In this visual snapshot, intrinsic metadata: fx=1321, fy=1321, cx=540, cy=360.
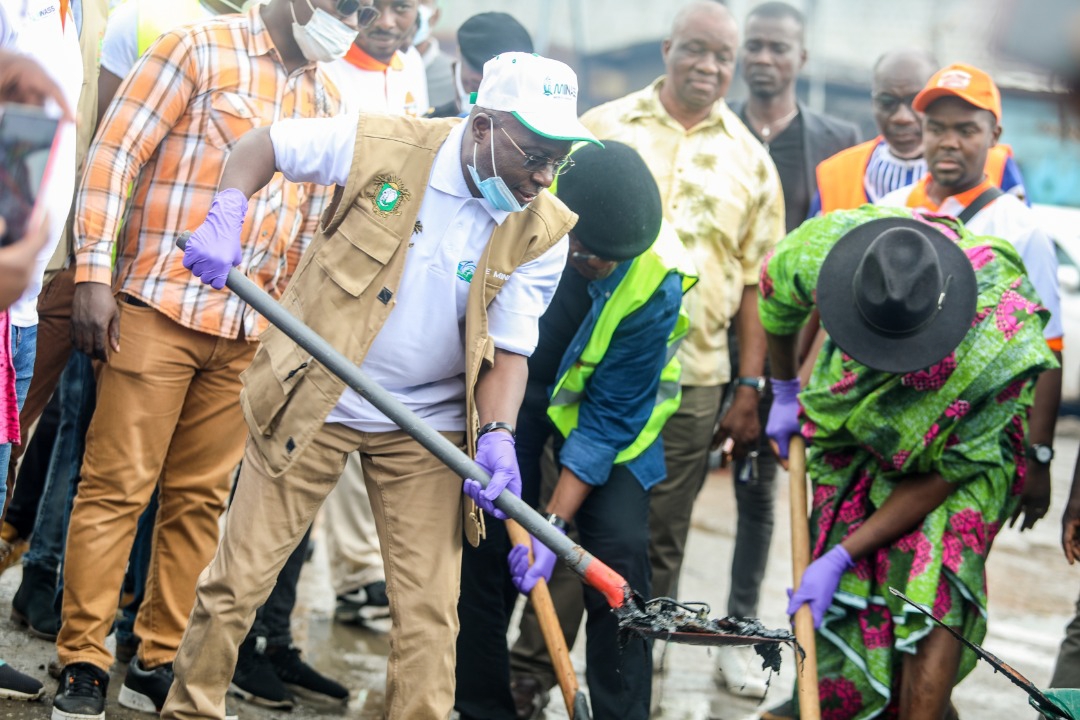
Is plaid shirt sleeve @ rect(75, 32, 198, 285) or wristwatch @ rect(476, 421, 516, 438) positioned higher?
plaid shirt sleeve @ rect(75, 32, 198, 285)

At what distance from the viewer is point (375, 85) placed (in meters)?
4.79

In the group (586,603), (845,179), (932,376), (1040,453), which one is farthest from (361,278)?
(845,179)

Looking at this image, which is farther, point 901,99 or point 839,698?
point 901,99

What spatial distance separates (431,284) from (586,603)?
48.3 inches

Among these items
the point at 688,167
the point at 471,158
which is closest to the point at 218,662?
the point at 471,158

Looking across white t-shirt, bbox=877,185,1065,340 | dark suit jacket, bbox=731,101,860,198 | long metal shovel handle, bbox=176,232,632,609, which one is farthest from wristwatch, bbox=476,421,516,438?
dark suit jacket, bbox=731,101,860,198

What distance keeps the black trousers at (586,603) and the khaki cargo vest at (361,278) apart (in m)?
0.78

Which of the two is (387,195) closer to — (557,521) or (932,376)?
(557,521)

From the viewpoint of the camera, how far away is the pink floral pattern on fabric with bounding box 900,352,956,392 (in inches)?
156

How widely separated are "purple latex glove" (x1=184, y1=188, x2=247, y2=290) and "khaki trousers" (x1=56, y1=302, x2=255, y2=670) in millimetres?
660

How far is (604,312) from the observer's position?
404 cm

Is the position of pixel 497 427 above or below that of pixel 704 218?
below

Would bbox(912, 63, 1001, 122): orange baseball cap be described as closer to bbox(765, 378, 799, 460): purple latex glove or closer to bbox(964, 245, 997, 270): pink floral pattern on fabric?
bbox(964, 245, 997, 270): pink floral pattern on fabric

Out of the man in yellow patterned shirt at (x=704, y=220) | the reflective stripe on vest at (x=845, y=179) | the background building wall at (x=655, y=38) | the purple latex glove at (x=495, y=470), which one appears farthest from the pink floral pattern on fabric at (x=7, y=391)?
the background building wall at (x=655, y=38)
